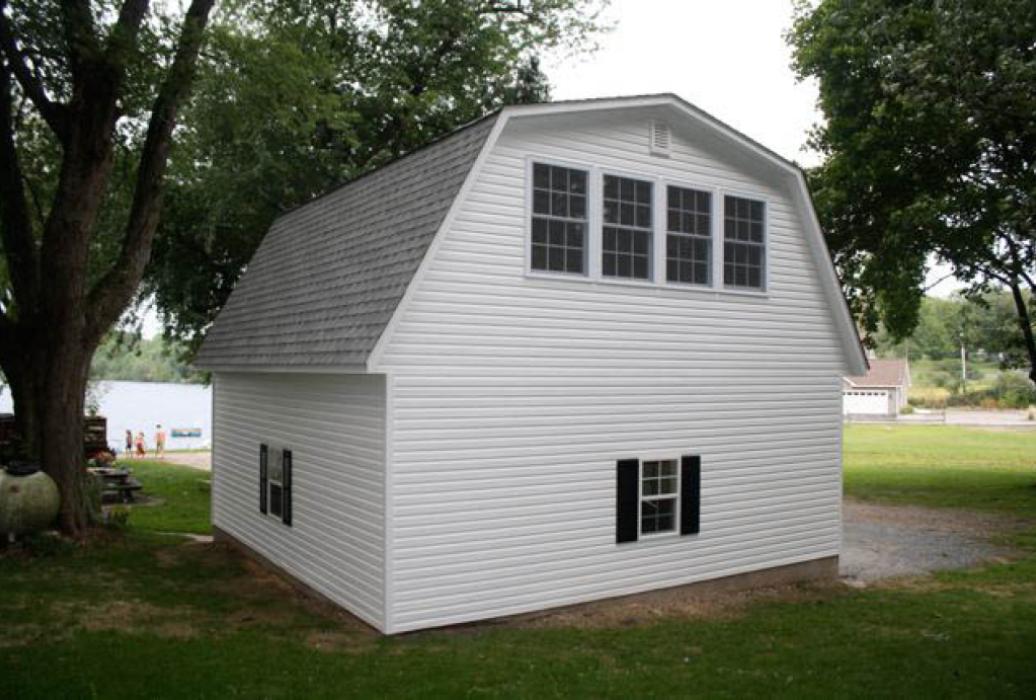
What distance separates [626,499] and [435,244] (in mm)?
4596

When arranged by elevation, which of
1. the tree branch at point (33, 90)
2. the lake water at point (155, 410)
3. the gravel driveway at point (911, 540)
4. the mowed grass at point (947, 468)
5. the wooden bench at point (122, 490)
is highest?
the tree branch at point (33, 90)

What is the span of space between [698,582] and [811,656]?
9.66ft

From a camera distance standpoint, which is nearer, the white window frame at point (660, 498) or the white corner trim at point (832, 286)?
the white window frame at point (660, 498)

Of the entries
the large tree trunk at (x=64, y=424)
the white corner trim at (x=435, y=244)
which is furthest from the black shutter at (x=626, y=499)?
the large tree trunk at (x=64, y=424)

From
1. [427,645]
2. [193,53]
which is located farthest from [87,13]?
[427,645]

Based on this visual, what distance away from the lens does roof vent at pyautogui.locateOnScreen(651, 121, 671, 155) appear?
40.8ft

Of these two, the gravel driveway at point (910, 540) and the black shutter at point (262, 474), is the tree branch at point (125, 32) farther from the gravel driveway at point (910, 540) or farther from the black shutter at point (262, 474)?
the gravel driveway at point (910, 540)

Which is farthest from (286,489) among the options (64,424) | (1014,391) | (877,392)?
(1014,391)

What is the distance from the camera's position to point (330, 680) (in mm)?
8469

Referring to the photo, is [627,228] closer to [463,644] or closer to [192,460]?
[463,644]

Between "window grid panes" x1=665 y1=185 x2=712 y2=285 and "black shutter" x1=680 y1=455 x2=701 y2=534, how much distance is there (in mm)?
2765

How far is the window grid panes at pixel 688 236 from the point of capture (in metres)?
12.7

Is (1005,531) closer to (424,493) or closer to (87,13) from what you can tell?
(424,493)

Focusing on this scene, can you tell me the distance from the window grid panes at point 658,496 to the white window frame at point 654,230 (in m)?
2.68
